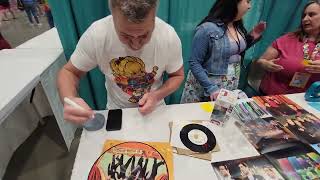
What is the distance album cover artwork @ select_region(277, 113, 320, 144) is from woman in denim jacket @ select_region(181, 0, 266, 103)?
39 centimetres

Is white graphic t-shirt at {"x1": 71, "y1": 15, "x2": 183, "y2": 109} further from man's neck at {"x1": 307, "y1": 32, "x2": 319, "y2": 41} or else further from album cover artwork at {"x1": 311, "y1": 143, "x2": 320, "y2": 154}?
man's neck at {"x1": 307, "y1": 32, "x2": 319, "y2": 41}

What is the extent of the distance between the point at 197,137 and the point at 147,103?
0.81 feet

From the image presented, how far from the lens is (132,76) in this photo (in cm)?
103

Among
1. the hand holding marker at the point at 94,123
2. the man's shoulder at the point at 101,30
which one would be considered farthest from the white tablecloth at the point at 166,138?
the man's shoulder at the point at 101,30

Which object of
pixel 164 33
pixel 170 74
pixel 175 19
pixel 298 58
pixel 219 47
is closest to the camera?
pixel 164 33

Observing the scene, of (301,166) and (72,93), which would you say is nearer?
(301,166)

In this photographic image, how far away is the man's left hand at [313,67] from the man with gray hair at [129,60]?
0.95 metres

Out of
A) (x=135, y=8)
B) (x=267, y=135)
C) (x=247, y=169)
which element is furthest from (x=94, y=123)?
(x=267, y=135)

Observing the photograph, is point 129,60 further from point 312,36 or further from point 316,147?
point 312,36

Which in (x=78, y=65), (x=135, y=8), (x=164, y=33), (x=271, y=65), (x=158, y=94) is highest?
(x=135, y=8)

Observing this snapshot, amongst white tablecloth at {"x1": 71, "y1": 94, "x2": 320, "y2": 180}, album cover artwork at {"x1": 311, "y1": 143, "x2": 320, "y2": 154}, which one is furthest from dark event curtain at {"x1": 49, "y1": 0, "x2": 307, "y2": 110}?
album cover artwork at {"x1": 311, "y1": 143, "x2": 320, "y2": 154}

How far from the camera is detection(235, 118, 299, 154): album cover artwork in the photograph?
84 centimetres

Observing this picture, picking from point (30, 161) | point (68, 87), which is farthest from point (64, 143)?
point (68, 87)

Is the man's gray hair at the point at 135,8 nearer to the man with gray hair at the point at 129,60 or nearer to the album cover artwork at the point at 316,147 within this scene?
the man with gray hair at the point at 129,60
